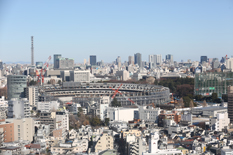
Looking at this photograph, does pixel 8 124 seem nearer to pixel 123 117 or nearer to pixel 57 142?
pixel 57 142

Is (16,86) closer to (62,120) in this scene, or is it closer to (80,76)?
(62,120)

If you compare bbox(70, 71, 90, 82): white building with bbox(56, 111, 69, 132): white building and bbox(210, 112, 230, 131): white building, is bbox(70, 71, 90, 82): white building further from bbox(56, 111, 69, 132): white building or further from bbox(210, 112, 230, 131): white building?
bbox(210, 112, 230, 131): white building

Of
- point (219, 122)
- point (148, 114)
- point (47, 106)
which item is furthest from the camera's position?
point (47, 106)

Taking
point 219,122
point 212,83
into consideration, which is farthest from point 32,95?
point 212,83

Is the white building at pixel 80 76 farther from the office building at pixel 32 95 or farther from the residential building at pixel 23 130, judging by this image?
the residential building at pixel 23 130

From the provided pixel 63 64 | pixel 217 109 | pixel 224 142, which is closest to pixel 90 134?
pixel 224 142

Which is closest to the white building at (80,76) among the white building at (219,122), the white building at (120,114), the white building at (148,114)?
the white building at (120,114)
